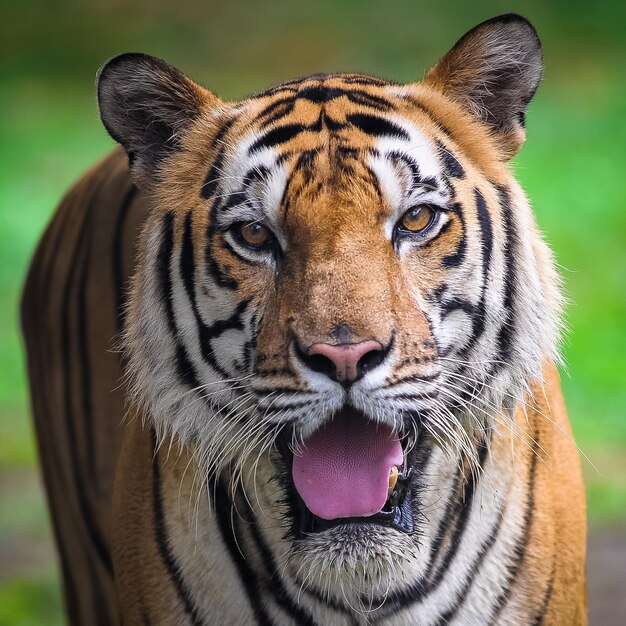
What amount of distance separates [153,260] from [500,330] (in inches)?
21.5

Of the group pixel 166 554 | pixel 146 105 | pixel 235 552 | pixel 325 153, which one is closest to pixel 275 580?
pixel 235 552

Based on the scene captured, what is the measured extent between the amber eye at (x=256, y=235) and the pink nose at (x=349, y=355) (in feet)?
0.78

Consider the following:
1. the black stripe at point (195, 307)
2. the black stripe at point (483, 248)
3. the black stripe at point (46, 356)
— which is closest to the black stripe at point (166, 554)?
the black stripe at point (195, 307)

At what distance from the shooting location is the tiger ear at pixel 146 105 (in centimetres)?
194

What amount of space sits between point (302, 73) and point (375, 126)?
6.74 metres

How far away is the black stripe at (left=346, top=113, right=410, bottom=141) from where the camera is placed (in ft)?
5.95

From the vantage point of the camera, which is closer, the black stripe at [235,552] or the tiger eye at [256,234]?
the tiger eye at [256,234]

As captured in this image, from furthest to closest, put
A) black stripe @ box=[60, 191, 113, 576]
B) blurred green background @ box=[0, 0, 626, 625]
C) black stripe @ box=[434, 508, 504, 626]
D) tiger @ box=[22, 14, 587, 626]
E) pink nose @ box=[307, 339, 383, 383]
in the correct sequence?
blurred green background @ box=[0, 0, 626, 625] < black stripe @ box=[60, 191, 113, 576] < black stripe @ box=[434, 508, 504, 626] < tiger @ box=[22, 14, 587, 626] < pink nose @ box=[307, 339, 383, 383]

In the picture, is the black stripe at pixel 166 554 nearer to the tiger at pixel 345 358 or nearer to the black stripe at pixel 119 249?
the tiger at pixel 345 358

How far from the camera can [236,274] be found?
5.85 ft

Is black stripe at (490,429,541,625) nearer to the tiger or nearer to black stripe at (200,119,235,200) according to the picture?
the tiger

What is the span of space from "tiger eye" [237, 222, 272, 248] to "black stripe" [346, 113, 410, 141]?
0.21 metres

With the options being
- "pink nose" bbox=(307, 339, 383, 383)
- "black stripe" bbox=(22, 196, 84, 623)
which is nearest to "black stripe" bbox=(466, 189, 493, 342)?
"pink nose" bbox=(307, 339, 383, 383)

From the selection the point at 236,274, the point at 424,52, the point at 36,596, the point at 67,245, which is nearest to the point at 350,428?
the point at 236,274
